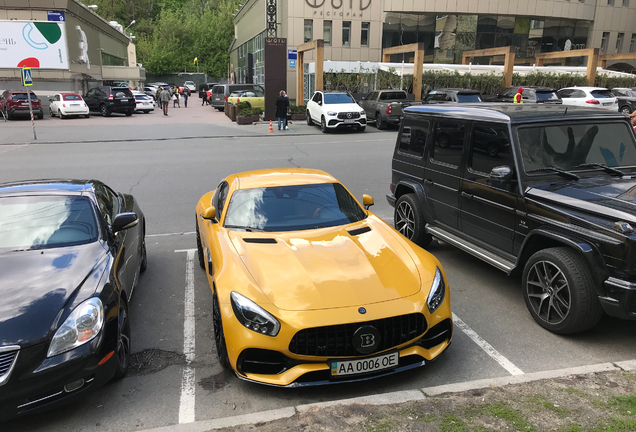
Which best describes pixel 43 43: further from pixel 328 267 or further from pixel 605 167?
pixel 605 167

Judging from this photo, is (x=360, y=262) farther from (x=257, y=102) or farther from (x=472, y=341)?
(x=257, y=102)

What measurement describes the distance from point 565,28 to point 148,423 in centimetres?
5048

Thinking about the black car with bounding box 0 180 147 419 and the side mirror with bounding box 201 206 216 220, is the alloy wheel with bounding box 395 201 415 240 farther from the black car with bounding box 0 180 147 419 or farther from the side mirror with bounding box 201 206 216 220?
Result: the black car with bounding box 0 180 147 419

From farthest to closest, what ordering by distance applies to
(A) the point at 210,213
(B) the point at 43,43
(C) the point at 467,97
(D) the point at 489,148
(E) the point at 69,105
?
(B) the point at 43,43 → (E) the point at 69,105 → (C) the point at 467,97 → (D) the point at 489,148 → (A) the point at 210,213

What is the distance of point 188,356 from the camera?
14.2 feet

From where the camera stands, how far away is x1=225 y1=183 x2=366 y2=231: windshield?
4898 millimetres

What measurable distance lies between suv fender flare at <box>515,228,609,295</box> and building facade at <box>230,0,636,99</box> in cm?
3428

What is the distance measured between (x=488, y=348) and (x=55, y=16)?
124 feet

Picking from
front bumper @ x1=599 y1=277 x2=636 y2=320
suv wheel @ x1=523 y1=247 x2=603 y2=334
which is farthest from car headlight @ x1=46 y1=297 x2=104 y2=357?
front bumper @ x1=599 y1=277 x2=636 y2=320

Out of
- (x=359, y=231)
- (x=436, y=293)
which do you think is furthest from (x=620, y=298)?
(x=359, y=231)

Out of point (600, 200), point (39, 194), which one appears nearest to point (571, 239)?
point (600, 200)

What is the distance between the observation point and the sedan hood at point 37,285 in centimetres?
326

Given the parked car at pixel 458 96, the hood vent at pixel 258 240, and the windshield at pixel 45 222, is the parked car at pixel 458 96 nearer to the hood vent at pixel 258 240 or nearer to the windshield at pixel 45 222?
the hood vent at pixel 258 240

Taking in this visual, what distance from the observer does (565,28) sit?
44219 mm
